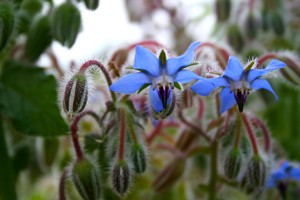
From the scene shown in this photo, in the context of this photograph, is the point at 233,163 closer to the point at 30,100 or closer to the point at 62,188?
the point at 62,188

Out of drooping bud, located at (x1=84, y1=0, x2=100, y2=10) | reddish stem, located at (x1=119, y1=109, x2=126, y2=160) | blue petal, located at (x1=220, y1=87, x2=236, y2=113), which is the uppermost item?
drooping bud, located at (x1=84, y1=0, x2=100, y2=10)

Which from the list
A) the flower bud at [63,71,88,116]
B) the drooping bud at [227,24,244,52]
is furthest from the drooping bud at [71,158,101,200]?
the drooping bud at [227,24,244,52]

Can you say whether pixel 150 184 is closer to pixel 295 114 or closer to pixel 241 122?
pixel 241 122

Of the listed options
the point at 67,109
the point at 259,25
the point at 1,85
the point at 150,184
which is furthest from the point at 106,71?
the point at 259,25

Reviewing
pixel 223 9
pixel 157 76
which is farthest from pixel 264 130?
pixel 223 9

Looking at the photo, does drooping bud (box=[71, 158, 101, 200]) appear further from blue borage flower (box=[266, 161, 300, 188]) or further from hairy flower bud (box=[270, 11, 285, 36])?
hairy flower bud (box=[270, 11, 285, 36])

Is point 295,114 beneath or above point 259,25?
beneath
